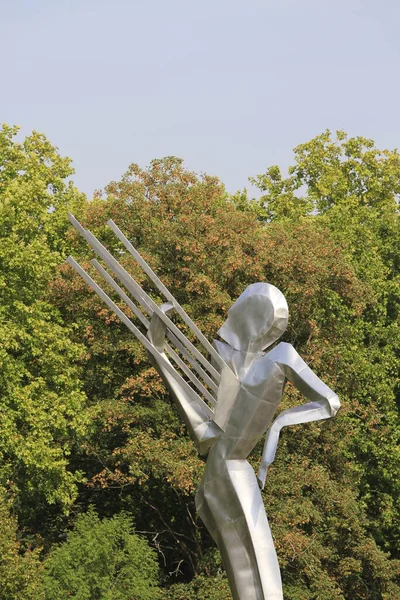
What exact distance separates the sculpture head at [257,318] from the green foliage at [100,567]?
11328 mm

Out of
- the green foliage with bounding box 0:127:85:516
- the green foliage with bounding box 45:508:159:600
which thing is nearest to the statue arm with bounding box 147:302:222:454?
the green foliage with bounding box 45:508:159:600

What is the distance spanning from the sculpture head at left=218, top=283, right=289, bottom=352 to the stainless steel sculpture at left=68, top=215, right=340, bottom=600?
0.04 ft

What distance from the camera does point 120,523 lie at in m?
26.4

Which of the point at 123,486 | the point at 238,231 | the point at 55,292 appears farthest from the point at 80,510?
the point at 238,231

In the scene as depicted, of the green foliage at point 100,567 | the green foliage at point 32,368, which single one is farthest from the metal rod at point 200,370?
the green foliage at point 32,368

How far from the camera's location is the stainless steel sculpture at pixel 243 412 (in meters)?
14.2

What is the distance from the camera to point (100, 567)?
83.5 ft

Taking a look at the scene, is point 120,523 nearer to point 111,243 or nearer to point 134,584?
point 134,584

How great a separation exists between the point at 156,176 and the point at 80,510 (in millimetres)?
8015

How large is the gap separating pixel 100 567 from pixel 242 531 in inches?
460

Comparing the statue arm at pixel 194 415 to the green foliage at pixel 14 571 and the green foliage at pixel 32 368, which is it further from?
the green foliage at pixel 32 368

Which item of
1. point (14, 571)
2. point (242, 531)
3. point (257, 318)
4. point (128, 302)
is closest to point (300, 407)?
→ point (257, 318)

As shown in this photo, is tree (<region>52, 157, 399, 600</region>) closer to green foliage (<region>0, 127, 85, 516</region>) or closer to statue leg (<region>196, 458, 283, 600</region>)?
green foliage (<region>0, 127, 85, 516</region>)

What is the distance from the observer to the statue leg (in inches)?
561
